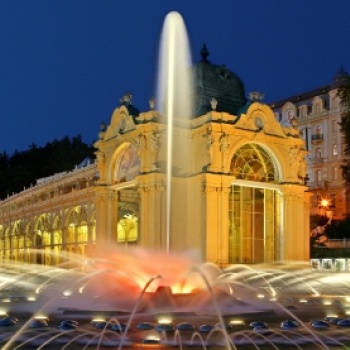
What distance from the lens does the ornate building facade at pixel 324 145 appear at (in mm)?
76188

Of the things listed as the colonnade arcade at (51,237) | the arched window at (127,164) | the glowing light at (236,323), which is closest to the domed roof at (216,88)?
the arched window at (127,164)

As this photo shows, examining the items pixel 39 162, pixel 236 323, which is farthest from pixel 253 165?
pixel 39 162

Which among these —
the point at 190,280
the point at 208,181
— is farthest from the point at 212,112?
the point at 190,280

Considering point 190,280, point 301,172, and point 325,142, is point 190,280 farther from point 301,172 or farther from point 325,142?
point 325,142

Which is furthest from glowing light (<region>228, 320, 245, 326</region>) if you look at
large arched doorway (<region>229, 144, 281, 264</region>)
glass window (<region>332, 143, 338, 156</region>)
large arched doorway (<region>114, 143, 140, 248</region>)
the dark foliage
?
the dark foliage

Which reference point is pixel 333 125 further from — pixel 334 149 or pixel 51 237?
pixel 51 237

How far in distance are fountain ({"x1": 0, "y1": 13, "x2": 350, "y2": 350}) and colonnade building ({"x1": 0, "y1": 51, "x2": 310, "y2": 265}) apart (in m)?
0.75

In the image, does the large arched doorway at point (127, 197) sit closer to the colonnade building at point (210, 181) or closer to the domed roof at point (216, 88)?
the colonnade building at point (210, 181)

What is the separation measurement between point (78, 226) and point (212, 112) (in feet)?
60.1

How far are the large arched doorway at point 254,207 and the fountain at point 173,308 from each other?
161 centimetres

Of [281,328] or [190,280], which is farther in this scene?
[190,280]

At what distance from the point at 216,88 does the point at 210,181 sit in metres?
7.23

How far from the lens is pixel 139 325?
615 inches

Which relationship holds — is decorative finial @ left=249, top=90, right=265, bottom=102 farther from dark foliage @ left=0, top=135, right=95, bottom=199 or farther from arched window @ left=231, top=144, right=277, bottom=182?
dark foliage @ left=0, top=135, right=95, bottom=199
